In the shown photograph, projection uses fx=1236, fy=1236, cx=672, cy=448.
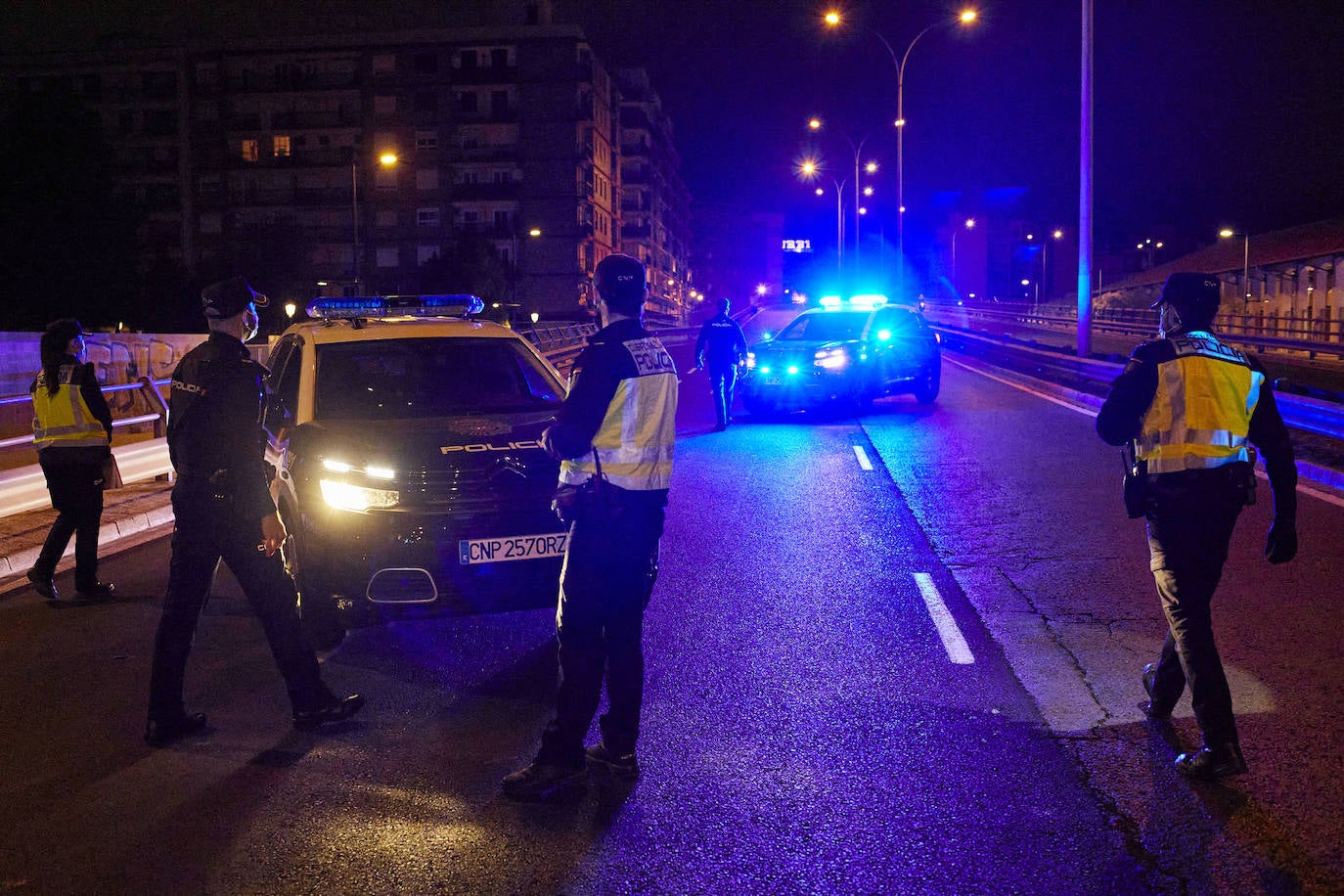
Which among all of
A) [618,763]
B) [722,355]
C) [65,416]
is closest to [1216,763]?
[618,763]

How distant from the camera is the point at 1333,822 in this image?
3.98m

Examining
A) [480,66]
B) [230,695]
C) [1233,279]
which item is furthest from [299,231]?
[230,695]

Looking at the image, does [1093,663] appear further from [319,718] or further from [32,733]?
[32,733]

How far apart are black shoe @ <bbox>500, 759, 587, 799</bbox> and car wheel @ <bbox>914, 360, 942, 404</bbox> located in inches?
673

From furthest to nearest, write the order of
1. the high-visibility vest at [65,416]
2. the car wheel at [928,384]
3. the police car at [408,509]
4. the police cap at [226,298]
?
the car wheel at [928,384]
the high-visibility vest at [65,416]
the police car at [408,509]
the police cap at [226,298]

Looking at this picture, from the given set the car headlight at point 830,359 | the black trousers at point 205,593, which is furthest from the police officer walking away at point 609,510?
the car headlight at point 830,359

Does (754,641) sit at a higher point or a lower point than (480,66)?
lower

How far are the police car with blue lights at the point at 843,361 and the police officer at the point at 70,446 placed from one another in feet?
40.4

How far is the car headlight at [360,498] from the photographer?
6.07 meters

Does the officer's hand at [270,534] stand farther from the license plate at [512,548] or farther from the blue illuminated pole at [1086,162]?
the blue illuminated pole at [1086,162]

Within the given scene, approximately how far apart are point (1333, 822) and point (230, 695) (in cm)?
457

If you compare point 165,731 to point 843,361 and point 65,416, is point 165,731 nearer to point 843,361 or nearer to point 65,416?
point 65,416

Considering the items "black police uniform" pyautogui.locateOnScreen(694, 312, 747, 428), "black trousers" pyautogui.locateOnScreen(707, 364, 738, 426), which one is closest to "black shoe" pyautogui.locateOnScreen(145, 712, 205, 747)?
"black police uniform" pyautogui.locateOnScreen(694, 312, 747, 428)

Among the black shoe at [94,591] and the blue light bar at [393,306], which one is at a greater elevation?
the blue light bar at [393,306]
